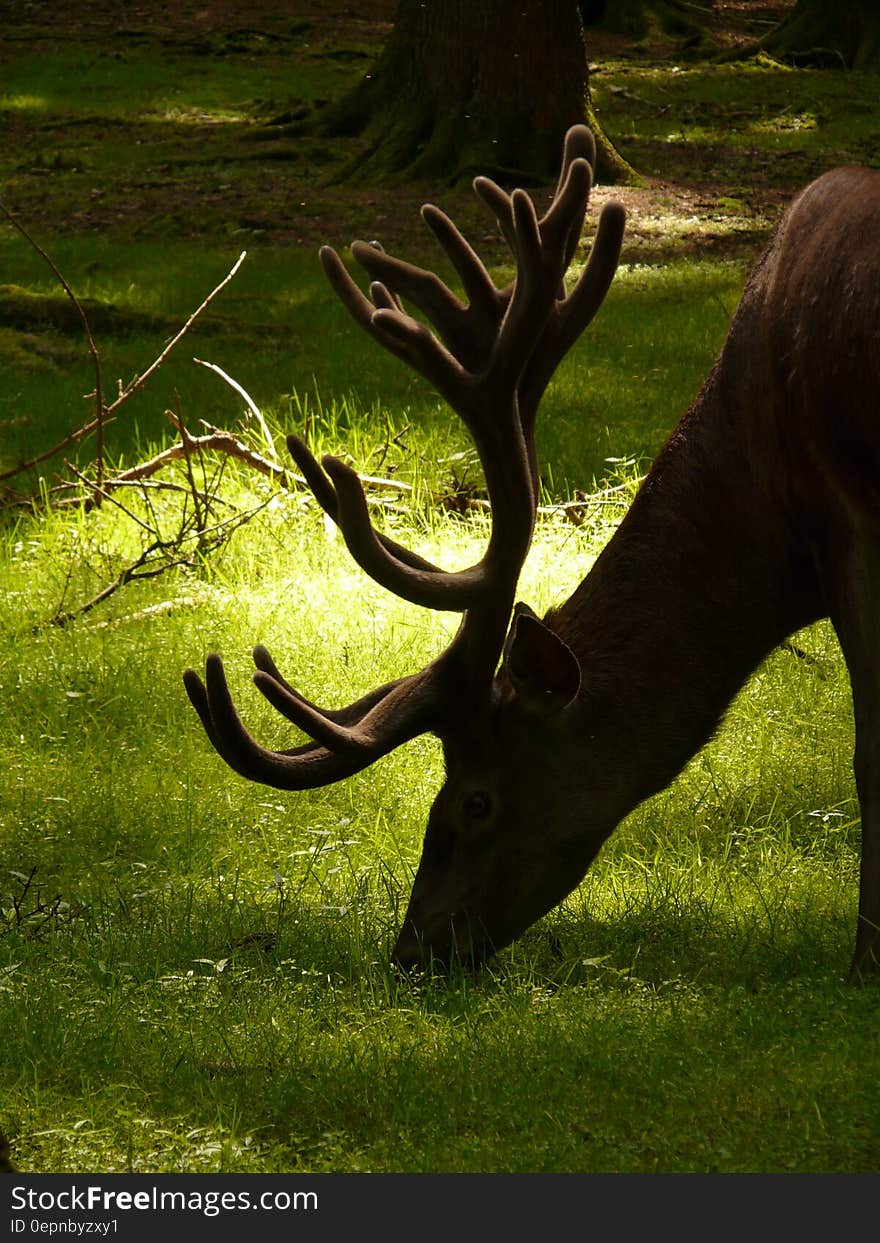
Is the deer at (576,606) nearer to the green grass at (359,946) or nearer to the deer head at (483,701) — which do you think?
the deer head at (483,701)

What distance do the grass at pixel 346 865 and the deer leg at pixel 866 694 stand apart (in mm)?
190

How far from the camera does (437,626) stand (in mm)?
7098

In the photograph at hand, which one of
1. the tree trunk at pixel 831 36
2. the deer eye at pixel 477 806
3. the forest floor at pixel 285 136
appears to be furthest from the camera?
the tree trunk at pixel 831 36

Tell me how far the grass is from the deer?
36 cm

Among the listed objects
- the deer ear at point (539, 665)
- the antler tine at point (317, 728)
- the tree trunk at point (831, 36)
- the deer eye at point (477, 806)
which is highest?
the tree trunk at point (831, 36)

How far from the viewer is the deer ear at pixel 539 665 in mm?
4176

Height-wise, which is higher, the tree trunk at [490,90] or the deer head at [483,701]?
the tree trunk at [490,90]

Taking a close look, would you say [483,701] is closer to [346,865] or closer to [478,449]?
[478,449]

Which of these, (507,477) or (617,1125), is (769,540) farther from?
(617,1125)

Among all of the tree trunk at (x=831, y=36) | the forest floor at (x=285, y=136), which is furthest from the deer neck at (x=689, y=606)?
the tree trunk at (x=831, y=36)

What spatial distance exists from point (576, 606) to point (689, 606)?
0.32 m

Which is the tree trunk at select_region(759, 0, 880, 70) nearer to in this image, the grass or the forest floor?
the forest floor

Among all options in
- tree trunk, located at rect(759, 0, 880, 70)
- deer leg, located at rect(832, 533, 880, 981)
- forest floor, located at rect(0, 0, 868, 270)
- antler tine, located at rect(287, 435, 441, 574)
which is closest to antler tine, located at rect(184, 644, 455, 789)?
antler tine, located at rect(287, 435, 441, 574)

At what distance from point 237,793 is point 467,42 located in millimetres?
9192
